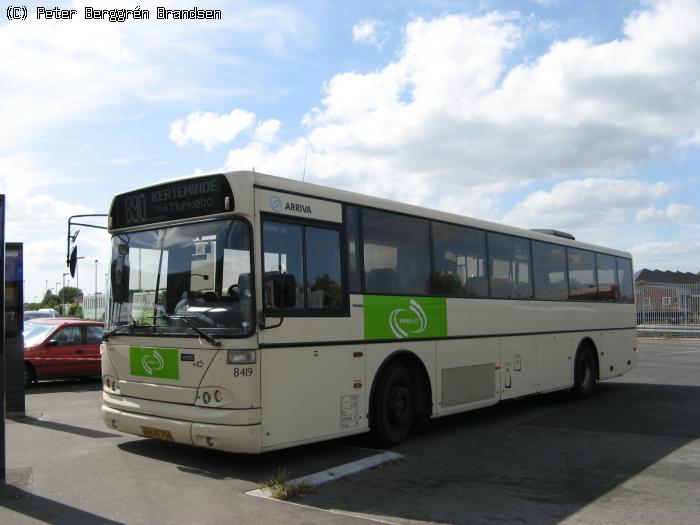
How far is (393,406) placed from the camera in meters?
8.83

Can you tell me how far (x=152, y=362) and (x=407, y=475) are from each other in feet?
10.3

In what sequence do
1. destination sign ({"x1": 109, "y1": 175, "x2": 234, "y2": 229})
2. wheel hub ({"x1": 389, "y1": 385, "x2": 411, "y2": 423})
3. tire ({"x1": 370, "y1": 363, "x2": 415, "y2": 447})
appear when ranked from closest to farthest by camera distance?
destination sign ({"x1": 109, "y1": 175, "x2": 234, "y2": 229})
tire ({"x1": 370, "y1": 363, "x2": 415, "y2": 447})
wheel hub ({"x1": 389, "y1": 385, "x2": 411, "y2": 423})

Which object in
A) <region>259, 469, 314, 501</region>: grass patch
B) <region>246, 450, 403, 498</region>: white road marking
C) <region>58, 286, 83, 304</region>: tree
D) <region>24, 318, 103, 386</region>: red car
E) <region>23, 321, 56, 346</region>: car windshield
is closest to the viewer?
<region>259, 469, 314, 501</region>: grass patch

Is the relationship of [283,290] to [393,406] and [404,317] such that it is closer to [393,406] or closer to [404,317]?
[404,317]

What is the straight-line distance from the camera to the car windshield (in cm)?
1604

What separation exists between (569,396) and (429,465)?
24.1ft

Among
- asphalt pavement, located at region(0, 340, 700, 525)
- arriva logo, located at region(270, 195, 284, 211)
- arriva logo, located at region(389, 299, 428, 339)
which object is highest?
arriva logo, located at region(270, 195, 284, 211)

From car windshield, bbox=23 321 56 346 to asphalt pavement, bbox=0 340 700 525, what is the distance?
16.2ft

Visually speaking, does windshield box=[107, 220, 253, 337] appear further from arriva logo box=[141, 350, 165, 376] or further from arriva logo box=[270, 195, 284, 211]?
arriva logo box=[270, 195, 284, 211]

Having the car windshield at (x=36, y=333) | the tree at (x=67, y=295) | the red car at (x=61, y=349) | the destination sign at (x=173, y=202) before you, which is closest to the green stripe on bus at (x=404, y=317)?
the destination sign at (x=173, y=202)

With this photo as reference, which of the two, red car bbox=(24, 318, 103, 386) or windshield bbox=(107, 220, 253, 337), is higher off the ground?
windshield bbox=(107, 220, 253, 337)

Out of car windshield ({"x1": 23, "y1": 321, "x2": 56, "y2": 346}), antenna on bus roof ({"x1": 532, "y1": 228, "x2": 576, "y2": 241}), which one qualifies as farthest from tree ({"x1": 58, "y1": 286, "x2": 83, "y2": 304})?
antenna on bus roof ({"x1": 532, "y1": 228, "x2": 576, "y2": 241})

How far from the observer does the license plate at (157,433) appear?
7.36m

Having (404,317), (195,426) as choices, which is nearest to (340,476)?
(195,426)
